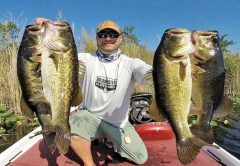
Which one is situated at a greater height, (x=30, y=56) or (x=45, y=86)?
(x=30, y=56)

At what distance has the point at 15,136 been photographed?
33.1 feet

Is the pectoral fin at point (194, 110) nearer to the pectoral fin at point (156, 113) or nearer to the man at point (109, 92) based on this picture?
the pectoral fin at point (156, 113)

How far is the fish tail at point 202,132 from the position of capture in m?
3.54

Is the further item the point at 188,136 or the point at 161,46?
the point at 188,136

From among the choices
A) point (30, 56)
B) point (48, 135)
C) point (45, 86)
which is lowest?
point (48, 135)

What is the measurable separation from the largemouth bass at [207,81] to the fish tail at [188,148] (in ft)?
0.27

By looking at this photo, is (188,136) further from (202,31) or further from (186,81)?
(202,31)

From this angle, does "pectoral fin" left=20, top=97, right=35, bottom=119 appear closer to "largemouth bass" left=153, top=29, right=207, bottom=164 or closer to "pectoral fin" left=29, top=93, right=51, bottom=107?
"pectoral fin" left=29, top=93, right=51, bottom=107

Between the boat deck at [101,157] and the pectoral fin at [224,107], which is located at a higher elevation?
the pectoral fin at [224,107]

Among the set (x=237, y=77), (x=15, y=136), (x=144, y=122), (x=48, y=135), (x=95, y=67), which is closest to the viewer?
(x=48, y=135)

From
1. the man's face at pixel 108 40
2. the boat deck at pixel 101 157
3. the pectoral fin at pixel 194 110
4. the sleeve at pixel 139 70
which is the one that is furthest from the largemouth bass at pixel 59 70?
the boat deck at pixel 101 157

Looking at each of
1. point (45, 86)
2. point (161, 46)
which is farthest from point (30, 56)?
point (161, 46)

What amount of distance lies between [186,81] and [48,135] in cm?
144

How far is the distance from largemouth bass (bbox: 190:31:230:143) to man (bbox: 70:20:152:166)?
1835 millimetres
